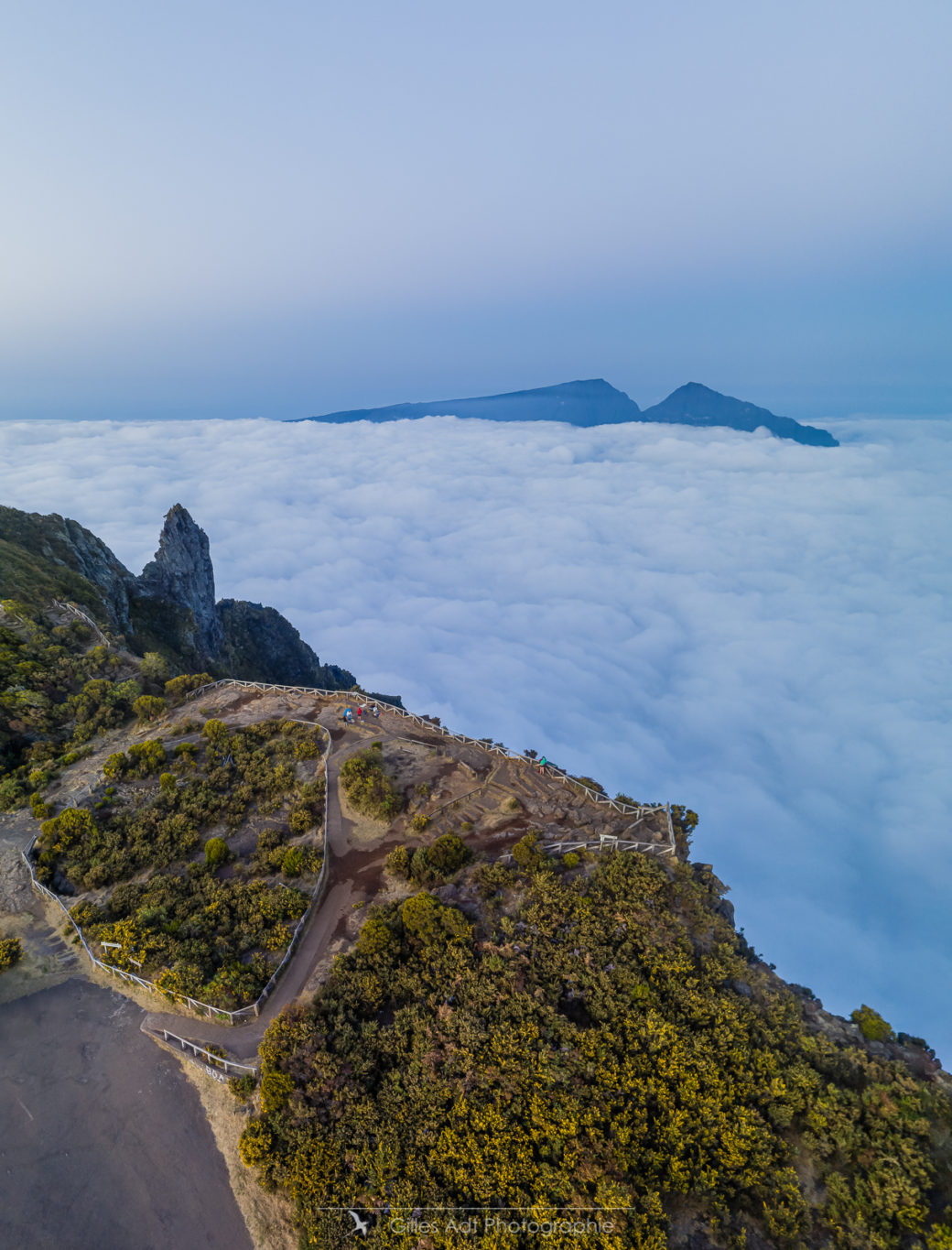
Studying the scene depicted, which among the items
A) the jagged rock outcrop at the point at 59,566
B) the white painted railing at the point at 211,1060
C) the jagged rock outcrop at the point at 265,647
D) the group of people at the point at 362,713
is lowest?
the jagged rock outcrop at the point at 265,647

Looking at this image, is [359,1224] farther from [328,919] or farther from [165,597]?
[165,597]

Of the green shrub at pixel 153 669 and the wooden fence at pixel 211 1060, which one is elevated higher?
the green shrub at pixel 153 669

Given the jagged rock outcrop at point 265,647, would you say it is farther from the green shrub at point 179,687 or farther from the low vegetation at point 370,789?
the low vegetation at point 370,789

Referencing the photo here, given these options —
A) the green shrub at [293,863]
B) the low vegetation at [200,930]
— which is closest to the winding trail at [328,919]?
the low vegetation at [200,930]

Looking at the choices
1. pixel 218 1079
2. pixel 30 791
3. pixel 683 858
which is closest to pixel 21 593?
pixel 30 791

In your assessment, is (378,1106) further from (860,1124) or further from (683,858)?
(683,858)

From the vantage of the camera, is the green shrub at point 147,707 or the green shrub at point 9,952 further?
the green shrub at point 147,707

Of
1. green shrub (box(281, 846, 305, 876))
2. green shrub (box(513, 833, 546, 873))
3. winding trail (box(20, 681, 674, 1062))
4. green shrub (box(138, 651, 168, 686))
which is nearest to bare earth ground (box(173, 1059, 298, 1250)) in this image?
winding trail (box(20, 681, 674, 1062))

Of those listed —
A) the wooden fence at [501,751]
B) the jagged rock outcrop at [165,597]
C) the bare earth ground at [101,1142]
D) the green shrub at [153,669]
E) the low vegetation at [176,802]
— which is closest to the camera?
the bare earth ground at [101,1142]
